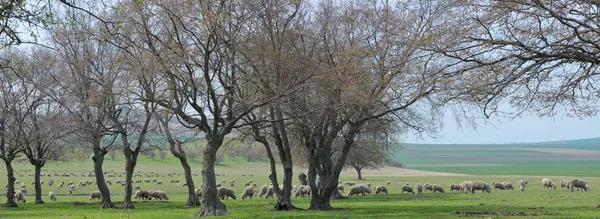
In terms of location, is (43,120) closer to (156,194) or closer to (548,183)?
(156,194)

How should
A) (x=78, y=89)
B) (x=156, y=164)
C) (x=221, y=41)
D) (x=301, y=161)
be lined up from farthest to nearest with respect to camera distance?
1. (x=156, y=164)
2. (x=301, y=161)
3. (x=78, y=89)
4. (x=221, y=41)

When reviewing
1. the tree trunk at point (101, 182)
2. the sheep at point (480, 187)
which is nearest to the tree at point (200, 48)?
the tree trunk at point (101, 182)

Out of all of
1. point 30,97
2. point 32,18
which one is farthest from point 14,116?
point 32,18

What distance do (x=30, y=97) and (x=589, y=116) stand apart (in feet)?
111

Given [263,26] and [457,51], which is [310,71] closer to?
[263,26]

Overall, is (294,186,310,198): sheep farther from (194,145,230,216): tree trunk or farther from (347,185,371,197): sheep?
(194,145,230,216): tree trunk

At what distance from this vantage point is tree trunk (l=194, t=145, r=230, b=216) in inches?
916

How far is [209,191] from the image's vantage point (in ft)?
77.0

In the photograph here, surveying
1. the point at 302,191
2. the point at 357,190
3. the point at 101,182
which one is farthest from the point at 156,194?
the point at 357,190

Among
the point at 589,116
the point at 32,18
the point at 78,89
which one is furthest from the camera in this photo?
the point at 78,89

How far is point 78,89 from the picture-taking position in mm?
30000

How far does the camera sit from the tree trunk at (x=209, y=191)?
23.3 metres

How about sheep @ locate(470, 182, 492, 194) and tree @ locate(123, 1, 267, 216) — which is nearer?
tree @ locate(123, 1, 267, 216)

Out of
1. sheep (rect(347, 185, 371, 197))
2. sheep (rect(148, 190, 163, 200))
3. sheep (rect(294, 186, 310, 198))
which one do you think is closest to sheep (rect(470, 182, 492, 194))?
sheep (rect(347, 185, 371, 197))
